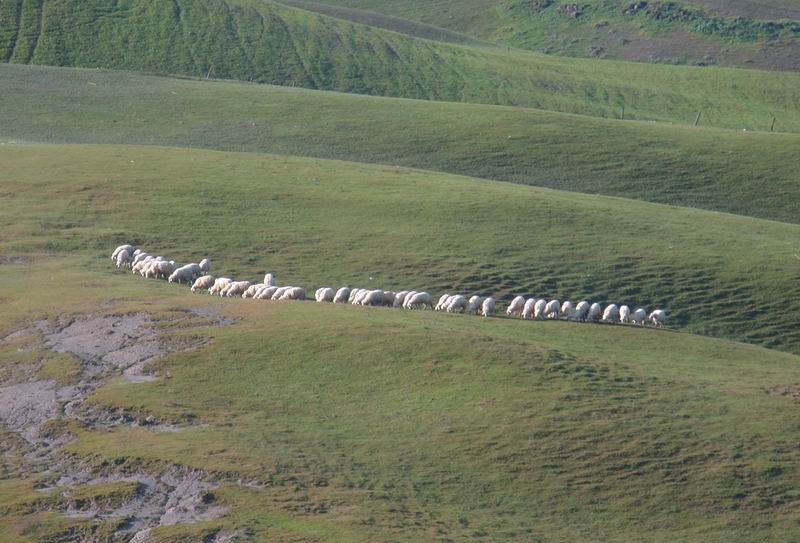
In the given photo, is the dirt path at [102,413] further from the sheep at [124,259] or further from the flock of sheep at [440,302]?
the sheep at [124,259]

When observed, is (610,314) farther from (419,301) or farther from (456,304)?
(419,301)

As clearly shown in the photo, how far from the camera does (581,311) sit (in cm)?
3103

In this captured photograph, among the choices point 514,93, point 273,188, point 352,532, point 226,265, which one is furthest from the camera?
point 514,93

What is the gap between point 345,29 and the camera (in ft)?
287

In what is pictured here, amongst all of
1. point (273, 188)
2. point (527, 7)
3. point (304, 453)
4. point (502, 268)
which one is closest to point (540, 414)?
point (304, 453)

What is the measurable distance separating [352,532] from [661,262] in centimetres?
2112

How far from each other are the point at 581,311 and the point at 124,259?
12634 mm

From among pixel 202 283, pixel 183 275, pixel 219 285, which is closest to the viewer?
pixel 219 285

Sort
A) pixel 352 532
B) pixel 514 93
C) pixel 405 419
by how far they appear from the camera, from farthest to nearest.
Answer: pixel 514 93 → pixel 405 419 → pixel 352 532

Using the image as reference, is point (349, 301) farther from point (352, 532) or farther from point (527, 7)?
point (527, 7)

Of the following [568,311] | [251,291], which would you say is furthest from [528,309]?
[251,291]

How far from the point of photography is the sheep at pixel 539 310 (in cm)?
3078

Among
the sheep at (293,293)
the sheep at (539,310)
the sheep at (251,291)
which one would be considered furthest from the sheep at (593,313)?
the sheep at (251,291)

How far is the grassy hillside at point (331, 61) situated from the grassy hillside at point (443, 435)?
164ft
